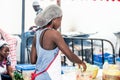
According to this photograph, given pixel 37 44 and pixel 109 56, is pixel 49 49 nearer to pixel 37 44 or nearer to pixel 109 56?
pixel 37 44

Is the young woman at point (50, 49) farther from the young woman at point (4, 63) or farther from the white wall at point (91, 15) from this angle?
the white wall at point (91, 15)

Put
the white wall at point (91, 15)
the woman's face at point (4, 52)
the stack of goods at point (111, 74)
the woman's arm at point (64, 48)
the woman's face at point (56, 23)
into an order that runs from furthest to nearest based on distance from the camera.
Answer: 1. the white wall at point (91, 15)
2. the woman's face at point (4, 52)
3. the woman's face at point (56, 23)
4. the woman's arm at point (64, 48)
5. the stack of goods at point (111, 74)

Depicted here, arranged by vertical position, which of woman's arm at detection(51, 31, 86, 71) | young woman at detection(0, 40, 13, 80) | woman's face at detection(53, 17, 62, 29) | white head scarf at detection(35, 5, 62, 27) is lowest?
young woman at detection(0, 40, 13, 80)

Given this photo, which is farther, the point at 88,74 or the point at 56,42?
the point at 56,42

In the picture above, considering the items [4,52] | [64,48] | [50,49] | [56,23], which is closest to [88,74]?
[64,48]

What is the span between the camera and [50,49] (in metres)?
2.05

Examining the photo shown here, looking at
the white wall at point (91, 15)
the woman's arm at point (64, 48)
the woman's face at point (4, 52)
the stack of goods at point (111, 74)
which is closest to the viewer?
the stack of goods at point (111, 74)

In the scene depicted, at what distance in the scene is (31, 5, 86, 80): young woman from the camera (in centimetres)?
198

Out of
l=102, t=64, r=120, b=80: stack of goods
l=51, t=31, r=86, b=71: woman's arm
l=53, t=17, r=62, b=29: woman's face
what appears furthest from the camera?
l=53, t=17, r=62, b=29: woman's face

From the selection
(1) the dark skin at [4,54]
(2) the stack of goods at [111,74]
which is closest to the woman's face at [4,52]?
(1) the dark skin at [4,54]

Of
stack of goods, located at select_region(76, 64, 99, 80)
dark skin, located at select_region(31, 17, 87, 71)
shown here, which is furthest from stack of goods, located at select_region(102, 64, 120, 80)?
dark skin, located at select_region(31, 17, 87, 71)

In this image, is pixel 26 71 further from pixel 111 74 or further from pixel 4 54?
pixel 4 54

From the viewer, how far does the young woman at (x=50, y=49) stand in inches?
78.0

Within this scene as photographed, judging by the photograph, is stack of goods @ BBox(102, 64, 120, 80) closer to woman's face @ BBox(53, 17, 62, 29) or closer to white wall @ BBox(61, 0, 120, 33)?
woman's face @ BBox(53, 17, 62, 29)
